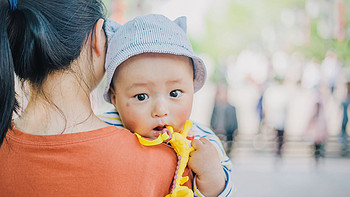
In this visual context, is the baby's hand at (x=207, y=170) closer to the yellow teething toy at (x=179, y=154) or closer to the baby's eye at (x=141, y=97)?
the yellow teething toy at (x=179, y=154)

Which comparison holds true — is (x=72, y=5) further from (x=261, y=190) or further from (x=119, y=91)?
(x=261, y=190)

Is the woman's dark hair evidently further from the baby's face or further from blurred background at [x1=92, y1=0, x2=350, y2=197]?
blurred background at [x1=92, y1=0, x2=350, y2=197]

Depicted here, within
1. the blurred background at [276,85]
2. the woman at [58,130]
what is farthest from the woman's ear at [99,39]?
the blurred background at [276,85]

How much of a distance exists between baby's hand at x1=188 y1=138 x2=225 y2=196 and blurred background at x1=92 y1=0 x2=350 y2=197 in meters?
0.45

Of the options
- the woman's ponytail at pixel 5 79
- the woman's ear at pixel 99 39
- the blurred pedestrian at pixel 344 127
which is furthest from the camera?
the blurred pedestrian at pixel 344 127

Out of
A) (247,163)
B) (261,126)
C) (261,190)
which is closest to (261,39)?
(261,126)

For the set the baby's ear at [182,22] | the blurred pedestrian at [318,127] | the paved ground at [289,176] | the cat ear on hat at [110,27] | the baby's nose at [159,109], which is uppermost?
the blurred pedestrian at [318,127]

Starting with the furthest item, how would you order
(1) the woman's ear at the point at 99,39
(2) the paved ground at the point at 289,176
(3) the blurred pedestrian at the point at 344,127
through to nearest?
(3) the blurred pedestrian at the point at 344,127 → (2) the paved ground at the point at 289,176 → (1) the woman's ear at the point at 99,39

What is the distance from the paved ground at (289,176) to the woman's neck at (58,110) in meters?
3.56

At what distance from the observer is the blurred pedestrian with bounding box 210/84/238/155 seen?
5.39 meters

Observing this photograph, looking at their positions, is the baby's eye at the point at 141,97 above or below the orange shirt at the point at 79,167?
above

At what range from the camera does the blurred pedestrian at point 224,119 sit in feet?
17.7

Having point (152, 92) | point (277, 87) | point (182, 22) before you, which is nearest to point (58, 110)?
point (152, 92)

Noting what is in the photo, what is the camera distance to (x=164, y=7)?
37.9 feet
